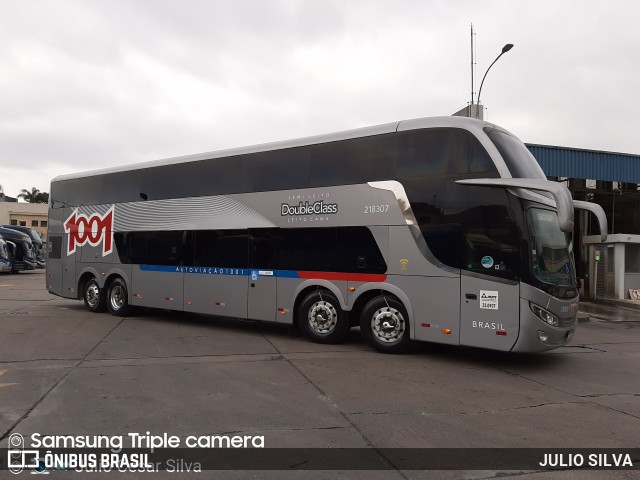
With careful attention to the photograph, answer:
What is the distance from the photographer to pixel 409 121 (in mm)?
8688

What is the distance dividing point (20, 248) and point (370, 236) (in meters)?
35.6

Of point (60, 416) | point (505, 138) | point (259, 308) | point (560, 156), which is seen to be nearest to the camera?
point (60, 416)

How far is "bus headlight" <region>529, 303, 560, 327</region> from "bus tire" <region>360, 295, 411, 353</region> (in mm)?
2049

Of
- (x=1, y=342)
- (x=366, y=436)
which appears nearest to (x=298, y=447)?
(x=366, y=436)

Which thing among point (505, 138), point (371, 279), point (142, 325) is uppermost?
point (505, 138)

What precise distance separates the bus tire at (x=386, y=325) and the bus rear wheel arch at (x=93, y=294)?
8536mm

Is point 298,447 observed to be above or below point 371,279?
below

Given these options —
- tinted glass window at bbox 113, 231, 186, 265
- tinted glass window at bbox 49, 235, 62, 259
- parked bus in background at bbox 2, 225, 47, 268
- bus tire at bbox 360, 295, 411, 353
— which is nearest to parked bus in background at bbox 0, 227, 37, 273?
parked bus in background at bbox 2, 225, 47, 268

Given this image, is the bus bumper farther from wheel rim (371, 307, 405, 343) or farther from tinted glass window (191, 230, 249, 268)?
tinted glass window (191, 230, 249, 268)

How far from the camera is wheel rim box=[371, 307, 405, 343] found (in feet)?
28.5

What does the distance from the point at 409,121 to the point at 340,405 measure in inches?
198

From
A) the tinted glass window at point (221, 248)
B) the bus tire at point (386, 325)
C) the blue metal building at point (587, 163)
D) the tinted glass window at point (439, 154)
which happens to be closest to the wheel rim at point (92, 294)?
the tinted glass window at point (221, 248)

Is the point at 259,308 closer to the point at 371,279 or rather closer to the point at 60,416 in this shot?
the point at 371,279

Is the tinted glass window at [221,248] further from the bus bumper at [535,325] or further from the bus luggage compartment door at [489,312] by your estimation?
the bus bumper at [535,325]
